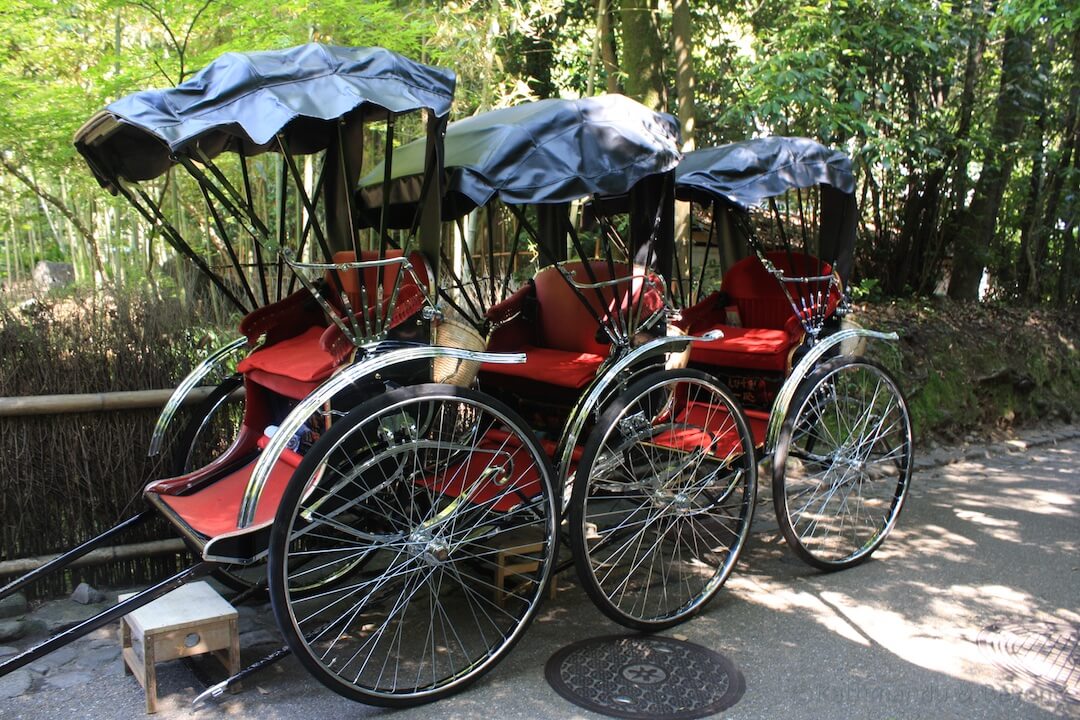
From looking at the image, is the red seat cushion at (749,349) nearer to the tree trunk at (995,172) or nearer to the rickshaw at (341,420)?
the rickshaw at (341,420)

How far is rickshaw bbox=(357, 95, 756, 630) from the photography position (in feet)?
11.4

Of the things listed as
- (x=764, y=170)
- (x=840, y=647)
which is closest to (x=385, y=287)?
(x=764, y=170)

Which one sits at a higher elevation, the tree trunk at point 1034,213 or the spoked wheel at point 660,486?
the tree trunk at point 1034,213

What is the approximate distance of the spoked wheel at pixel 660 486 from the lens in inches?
137

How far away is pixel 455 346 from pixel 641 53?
16.0 feet

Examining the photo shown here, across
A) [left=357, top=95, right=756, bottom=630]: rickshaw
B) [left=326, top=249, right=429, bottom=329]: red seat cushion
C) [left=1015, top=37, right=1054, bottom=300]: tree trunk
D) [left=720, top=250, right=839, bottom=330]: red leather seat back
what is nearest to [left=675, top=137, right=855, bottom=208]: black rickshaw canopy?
[left=357, top=95, right=756, bottom=630]: rickshaw

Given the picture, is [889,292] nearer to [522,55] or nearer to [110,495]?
[522,55]

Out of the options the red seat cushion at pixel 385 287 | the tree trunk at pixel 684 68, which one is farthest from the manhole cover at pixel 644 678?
the tree trunk at pixel 684 68

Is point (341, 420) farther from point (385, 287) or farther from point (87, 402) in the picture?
point (87, 402)

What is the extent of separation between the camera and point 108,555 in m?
4.03

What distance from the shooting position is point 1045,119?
9.12 m

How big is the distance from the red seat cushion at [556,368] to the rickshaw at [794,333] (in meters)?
0.84

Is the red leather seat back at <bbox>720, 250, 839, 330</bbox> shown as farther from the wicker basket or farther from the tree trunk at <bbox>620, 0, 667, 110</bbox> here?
the tree trunk at <bbox>620, 0, 667, 110</bbox>

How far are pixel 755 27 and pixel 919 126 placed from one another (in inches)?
84.2
